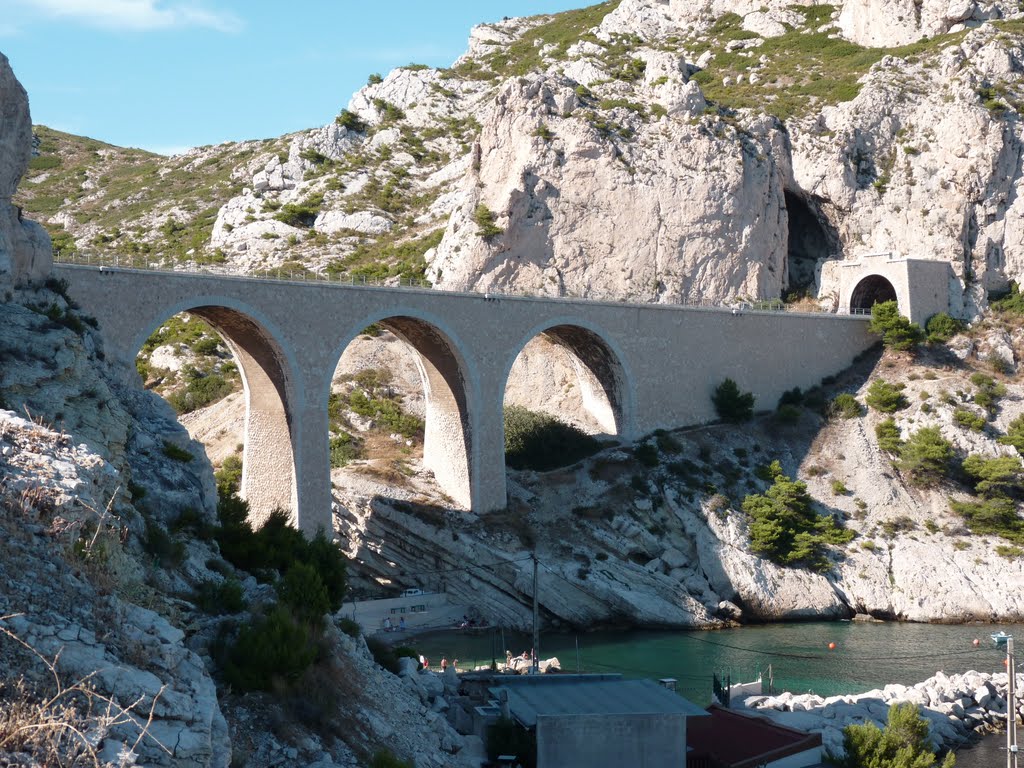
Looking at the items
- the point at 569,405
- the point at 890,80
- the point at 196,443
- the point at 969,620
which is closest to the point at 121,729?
the point at 196,443

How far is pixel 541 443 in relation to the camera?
38594mm

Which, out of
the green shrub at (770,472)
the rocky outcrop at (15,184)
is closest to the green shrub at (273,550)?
the rocky outcrop at (15,184)

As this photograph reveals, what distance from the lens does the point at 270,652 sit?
12484 mm

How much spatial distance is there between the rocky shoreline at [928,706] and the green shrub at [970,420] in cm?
1513

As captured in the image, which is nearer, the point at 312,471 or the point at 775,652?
the point at 775,652

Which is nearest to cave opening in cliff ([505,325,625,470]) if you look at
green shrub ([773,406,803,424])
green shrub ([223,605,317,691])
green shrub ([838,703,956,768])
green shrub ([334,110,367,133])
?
green shrub ([773,406,803,424])

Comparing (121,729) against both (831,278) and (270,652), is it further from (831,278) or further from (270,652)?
(831,278)

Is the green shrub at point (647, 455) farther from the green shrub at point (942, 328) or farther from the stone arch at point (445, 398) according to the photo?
the green shrub at point (942, 328)

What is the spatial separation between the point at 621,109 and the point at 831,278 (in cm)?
1209

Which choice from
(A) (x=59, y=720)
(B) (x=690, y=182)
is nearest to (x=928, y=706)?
(A) (x=59, y=720)

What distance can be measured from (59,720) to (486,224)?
37.3m

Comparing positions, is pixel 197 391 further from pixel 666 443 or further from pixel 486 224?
pixel 666 443

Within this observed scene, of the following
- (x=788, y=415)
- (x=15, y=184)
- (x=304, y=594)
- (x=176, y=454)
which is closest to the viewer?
(x=304, y=594)

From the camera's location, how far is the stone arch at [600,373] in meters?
38.7
